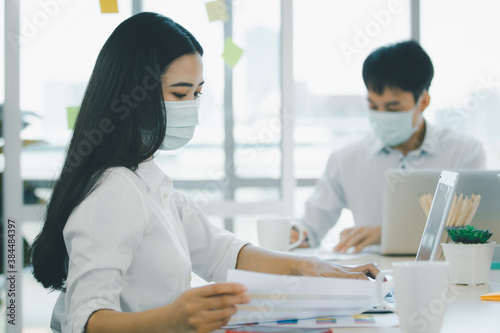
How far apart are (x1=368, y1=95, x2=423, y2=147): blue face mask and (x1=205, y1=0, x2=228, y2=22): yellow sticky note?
0.93 m

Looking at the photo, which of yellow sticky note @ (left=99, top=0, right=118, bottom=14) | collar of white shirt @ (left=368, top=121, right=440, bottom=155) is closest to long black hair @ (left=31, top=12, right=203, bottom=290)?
yellow sticky note @ (left=99, top=0, right=118, bottom=14)

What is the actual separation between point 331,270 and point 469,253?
0.30m

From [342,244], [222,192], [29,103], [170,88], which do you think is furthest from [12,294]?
[170,88]

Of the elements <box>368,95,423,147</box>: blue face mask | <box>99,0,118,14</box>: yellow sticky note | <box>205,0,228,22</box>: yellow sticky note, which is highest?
<box>205,0,228,22</box>: yellow sticky note

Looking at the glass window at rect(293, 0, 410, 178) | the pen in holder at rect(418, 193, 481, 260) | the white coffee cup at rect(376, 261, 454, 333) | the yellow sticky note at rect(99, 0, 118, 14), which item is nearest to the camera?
the white coffee cup at rect(376, 261, 454, 333)

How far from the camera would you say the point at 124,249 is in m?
0.92

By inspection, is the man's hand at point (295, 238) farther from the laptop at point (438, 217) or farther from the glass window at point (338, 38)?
the glass window at point (338, 38)

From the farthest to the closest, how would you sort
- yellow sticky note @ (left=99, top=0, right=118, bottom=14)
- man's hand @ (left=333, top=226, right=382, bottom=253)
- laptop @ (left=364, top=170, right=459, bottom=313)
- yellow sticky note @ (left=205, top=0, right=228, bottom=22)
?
1. yellow sticky note @ (left=205, top=0, right=228, bottom=22)
2. yellow sticky note @ (left=99, top=0, right=118, bottom=14)
3. man's hand @ (left=333, top=226, right=382, bottom=253)
4. laptop @ (left=364, top=170, right=459, bottom=313)

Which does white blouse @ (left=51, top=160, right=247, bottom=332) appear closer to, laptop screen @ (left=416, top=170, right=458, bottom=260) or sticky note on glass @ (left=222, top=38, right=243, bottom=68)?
laptop screen @ (left=416, top=170, right=458, bottom=260)

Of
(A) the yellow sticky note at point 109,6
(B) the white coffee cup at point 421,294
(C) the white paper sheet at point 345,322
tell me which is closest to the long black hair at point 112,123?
(C) the white paper sheet at point 345,322

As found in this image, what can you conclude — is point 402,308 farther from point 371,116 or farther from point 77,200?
point 371,116

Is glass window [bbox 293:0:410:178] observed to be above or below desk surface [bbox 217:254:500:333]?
above

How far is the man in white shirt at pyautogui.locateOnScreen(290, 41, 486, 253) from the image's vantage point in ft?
6.93

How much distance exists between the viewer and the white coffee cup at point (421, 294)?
779mm
